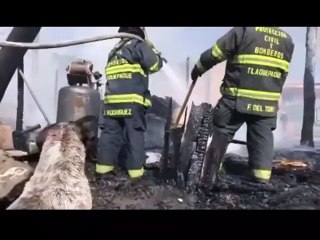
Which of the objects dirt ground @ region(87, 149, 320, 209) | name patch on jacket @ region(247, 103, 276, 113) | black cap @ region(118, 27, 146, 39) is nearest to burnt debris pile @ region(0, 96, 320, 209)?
dirt ground @ region(87, 149, 320, 209)

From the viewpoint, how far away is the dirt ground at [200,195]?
10.5ft

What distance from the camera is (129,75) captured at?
3223 millimetres

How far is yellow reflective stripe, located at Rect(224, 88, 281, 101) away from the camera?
10.5ft

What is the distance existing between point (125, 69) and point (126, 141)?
388mm

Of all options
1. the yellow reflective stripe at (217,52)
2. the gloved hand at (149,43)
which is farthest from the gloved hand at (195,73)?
the gloved hand at (149,43)

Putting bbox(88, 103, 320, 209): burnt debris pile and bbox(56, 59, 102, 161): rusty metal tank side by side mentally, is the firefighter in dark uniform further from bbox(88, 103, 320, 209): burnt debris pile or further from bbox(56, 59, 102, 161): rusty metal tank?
bbox(56, 59, 102, 161): rusty metal tank

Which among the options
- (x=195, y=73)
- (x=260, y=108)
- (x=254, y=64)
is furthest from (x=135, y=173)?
(x=254, y=64)

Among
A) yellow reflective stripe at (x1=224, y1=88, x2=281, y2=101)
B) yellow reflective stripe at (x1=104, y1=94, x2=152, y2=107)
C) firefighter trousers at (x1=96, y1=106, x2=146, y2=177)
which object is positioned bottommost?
firefighter trousers at (x1=96, y1=106, x2=146, y2=177)

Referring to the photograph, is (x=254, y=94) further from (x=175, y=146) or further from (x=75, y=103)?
(x=75, y=103)

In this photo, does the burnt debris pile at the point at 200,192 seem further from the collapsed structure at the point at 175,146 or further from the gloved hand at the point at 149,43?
the gloved hand at the point at 149,43

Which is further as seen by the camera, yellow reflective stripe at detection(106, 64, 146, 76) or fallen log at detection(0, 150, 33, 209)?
yellow reflective stripe at detection(106, 64, 146, 76)

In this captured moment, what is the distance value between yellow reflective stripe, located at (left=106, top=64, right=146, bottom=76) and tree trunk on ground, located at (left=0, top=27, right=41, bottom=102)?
1.48 ft

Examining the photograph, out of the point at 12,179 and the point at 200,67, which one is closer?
the point at 12,179

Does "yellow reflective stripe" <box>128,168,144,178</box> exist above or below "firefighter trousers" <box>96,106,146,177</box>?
below
